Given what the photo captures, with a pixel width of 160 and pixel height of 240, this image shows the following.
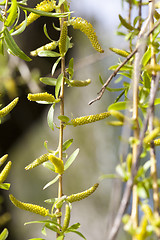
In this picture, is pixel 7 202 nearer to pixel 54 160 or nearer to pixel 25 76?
pixel 25 76

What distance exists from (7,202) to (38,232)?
0.23 m

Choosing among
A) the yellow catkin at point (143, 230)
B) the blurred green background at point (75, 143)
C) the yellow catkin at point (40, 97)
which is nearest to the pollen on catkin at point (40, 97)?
the yellow catkin at point (40, 97)

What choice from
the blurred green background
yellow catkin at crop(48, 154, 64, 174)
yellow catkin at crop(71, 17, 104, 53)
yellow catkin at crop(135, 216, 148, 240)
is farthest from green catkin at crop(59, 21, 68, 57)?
the blurred green background

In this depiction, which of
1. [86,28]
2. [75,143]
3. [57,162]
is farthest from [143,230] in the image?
[75,143]

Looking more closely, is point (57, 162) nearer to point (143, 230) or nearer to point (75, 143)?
point (143, 230)

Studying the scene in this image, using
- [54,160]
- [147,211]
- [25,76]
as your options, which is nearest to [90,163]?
[25,76]

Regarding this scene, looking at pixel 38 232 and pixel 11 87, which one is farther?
pixel 38 232

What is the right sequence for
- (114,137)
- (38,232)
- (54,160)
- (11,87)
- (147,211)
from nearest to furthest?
(147,211) → (54,160) → (11,87) → (38,232) → (114,137)

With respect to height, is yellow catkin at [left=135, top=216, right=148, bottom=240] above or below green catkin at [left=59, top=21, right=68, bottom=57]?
below

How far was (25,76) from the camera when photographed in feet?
3.09

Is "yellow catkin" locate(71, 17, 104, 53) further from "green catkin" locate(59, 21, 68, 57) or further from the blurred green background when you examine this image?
the blurred green background

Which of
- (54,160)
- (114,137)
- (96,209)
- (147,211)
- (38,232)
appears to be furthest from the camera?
(114,137)

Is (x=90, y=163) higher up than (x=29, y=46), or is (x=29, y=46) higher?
(x=29, y=46)

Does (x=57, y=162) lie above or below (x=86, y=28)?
below
